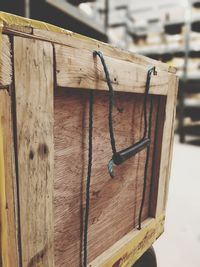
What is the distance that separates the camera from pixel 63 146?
1.83 ft

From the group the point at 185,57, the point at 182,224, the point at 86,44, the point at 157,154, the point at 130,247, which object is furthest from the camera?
the point at 185,57

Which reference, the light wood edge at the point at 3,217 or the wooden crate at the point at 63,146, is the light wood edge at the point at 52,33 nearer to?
the wooden crate at the point at 63,146

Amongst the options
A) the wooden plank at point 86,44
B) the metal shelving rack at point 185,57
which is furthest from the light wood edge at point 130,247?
the metal shelving rack at point 185,57

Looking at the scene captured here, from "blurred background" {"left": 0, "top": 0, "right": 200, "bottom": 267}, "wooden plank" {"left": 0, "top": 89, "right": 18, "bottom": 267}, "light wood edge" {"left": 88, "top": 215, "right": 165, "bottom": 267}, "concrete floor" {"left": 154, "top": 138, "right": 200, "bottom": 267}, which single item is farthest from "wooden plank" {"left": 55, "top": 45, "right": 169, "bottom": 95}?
"concrete floor" {"left": 154, "top": 138, "right": 200, "bottom": 267}

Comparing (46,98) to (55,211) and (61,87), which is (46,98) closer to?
(61,87)

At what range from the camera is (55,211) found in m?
0.56

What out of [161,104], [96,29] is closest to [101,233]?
[161,104]

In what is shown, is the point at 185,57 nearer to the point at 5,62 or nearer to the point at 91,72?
the point at 91,72

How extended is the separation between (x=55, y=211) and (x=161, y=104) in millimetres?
553

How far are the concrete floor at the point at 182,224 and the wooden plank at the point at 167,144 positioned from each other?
1.51 ft

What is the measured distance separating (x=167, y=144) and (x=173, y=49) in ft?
15.0

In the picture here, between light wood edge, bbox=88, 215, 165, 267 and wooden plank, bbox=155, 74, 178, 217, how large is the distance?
0.06 m

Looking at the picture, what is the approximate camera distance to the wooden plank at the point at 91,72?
0.50m

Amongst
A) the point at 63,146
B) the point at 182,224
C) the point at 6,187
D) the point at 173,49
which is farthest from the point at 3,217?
the point at 173,49
